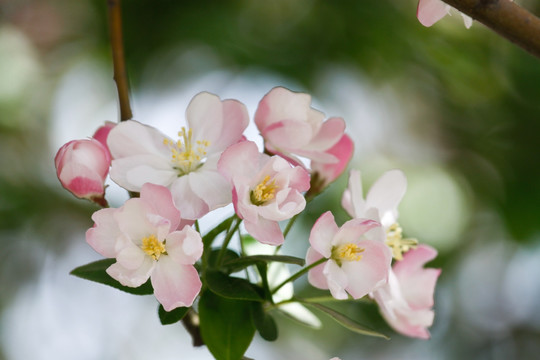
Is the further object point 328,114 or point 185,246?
point 328,114

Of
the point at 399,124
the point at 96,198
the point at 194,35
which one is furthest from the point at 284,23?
the point at 96,198

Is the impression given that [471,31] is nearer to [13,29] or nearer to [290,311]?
[13,29]

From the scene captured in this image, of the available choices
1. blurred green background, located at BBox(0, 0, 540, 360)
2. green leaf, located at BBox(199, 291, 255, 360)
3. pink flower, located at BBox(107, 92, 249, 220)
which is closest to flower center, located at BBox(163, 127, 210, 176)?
pink flower, located at BBox(107, 92, 249, 220)

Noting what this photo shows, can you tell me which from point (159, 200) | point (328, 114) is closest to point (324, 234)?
point (159, 200)

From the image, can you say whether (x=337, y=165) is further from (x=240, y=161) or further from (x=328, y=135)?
(x=240, y=161)

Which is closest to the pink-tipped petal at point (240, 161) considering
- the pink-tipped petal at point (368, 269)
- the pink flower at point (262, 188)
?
the pink flower at point (262, 188)

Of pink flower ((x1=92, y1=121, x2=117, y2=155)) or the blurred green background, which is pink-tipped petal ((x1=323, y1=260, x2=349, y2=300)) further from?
the blurred green background

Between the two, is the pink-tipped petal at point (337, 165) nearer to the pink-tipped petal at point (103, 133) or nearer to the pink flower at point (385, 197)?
the pink flower at point (385, 197)
